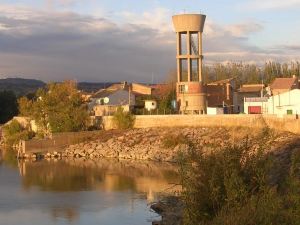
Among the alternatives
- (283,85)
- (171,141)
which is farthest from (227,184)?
(283,85)

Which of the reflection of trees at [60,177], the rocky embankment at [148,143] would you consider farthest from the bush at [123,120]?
the reflection of trees at [60,177]

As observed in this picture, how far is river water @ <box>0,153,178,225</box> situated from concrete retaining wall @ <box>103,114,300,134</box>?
7.14m

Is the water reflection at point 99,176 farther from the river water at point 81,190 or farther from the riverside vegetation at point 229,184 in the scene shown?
the riverside vegetation at point 229,184

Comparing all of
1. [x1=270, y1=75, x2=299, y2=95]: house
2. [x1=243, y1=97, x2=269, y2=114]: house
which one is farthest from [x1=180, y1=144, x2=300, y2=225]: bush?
[x1=270, y1=75, x2=299, y2=95]: house

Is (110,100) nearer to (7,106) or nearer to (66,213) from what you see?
(7,106)

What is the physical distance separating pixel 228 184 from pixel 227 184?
0.02 m

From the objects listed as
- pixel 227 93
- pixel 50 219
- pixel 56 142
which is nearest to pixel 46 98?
pixel 56 142

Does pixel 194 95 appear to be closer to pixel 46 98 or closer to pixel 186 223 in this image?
pixel 46 98

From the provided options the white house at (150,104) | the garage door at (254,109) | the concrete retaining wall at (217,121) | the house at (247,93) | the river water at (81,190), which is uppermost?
the house at (247,93)

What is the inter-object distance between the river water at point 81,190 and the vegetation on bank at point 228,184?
5.17 metres

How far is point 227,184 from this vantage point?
12023mm

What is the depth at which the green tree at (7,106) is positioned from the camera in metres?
75.7

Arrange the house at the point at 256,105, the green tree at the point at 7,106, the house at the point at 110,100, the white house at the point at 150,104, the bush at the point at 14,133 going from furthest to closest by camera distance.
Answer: the green tree at the point at 7,106 < the house at the point at 110,100 < the white house at the point at 150,104 < the bush at the point at 14,133 < the house at the point at 256,105

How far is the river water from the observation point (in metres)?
23.4
